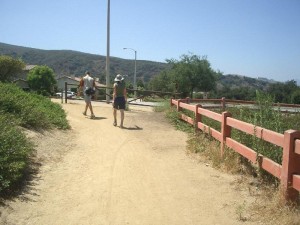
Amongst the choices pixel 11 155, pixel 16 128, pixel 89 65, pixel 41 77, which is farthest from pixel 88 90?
pixel 89 65

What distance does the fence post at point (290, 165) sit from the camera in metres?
4.89

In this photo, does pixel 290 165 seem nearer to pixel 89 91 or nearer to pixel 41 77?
pixel 89 91

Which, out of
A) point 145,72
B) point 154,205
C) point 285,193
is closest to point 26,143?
point 154,205

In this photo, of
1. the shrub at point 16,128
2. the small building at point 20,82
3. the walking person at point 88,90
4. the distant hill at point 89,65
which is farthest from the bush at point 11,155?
the distant hill at point 89,65

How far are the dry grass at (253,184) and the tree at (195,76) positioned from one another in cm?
5155

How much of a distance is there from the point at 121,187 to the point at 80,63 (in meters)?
176

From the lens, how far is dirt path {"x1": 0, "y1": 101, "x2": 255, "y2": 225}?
5.01 m

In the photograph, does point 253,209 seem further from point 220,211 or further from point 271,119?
point 271,119

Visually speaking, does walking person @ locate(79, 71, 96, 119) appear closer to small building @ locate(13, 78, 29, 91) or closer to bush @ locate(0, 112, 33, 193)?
small building @ locate(13, 78, 29, 91)

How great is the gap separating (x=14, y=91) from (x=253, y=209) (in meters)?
8.73

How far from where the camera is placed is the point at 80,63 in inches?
6973

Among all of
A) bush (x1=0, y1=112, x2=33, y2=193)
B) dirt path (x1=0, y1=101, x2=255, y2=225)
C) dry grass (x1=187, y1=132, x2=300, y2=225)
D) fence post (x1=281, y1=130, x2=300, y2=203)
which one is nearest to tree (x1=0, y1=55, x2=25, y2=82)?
dirt path (x1=0, y1=101, x2=255, y2=225)

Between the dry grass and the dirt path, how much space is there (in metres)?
0.22

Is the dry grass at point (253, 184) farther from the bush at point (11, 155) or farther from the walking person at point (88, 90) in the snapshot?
the walking person at point (88, 90)
